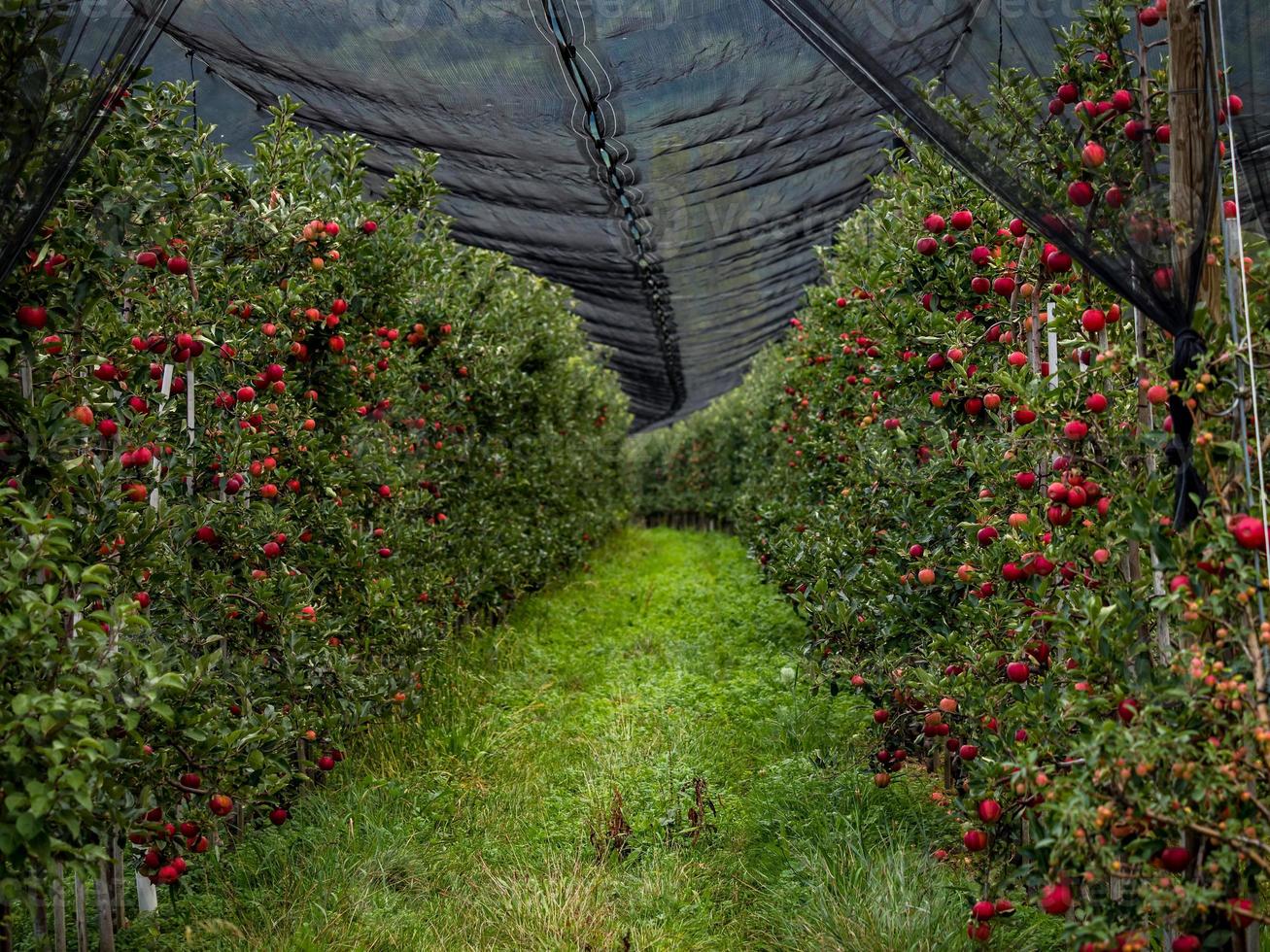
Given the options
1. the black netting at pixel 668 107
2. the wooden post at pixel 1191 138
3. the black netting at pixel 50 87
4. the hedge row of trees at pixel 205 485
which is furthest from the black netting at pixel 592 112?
the black netting at pixel 50 87

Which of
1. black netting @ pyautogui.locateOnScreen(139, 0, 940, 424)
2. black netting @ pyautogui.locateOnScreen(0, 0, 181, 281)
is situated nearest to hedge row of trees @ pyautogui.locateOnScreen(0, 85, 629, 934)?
black netting @ pyautogui.locateOnScreen(0, 0, 181, 281)

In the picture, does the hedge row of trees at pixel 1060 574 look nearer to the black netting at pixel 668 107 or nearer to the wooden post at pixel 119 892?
the black netting at pixel 668 107

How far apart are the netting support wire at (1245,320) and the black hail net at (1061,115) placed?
0.02 meters

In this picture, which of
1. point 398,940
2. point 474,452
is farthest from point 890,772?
point 474,452

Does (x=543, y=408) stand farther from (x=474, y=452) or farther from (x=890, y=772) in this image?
(x=890, y=772)

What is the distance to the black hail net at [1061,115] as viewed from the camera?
1.89 m

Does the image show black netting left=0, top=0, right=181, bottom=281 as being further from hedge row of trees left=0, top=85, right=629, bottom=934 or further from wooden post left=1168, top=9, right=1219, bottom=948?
wooden post left=1168, top=9, right=1219, bottom=948

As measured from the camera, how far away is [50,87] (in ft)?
6.36

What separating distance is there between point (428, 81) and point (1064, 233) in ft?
10.1

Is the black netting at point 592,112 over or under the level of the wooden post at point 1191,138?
over

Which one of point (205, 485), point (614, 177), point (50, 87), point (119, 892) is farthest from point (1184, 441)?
point (614, 177)

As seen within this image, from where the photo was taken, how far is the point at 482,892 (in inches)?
134

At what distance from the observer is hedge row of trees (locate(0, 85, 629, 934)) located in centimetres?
208

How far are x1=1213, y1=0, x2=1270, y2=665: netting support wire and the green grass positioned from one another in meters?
1.53
